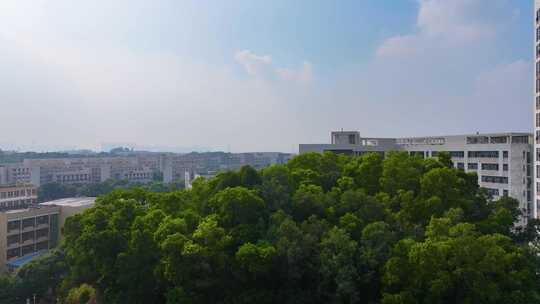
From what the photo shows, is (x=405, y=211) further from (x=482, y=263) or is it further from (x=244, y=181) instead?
(x=244, y=181)

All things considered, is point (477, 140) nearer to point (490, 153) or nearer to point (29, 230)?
point (490, 153)

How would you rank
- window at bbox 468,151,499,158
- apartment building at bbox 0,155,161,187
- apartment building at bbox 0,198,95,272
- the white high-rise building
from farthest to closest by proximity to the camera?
apartment building at bbox 0,155,161,187
window at bbox 468,151,499,158
apartment building at bbox 0,198,95,272
the white high-rise building

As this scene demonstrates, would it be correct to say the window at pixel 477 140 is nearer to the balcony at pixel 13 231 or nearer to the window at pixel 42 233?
the window at pixel 42 233

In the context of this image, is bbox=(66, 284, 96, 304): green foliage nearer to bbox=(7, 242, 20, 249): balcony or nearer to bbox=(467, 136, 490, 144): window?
bbox=(7, 242, 20, 249): balcony

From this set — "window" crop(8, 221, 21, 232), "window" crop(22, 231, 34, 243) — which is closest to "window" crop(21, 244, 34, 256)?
"window" crop(22, 231, 34, 243)

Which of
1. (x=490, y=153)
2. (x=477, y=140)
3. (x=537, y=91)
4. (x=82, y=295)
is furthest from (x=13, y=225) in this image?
(x=477, y=140)

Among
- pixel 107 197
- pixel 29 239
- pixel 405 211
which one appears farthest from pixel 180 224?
pixel 29 239

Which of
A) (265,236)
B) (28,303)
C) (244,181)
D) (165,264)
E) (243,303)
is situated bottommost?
(28,303)
